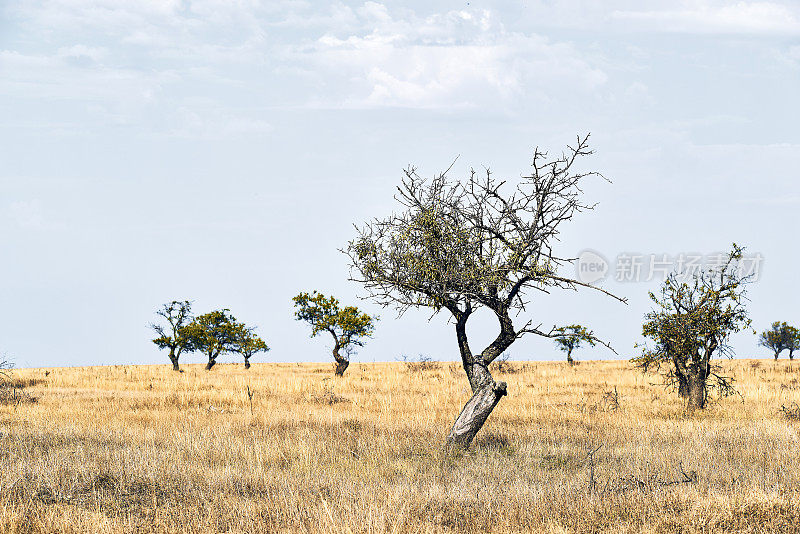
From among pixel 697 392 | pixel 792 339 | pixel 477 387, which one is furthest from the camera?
pixel 792 339

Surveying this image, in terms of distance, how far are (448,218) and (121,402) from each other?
14115 mm

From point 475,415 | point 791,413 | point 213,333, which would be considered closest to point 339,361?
point 213,333

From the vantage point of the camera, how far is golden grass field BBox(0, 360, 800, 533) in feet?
26.1

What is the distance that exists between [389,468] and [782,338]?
66630 millimetres

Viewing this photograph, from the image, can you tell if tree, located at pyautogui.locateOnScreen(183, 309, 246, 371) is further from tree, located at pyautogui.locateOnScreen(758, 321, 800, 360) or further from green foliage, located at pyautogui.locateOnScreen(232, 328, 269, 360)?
tree, located at pyautogui.locateOnScreen(758, 321, 800, 360)

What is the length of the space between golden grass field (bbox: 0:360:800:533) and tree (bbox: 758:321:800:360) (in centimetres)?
5043

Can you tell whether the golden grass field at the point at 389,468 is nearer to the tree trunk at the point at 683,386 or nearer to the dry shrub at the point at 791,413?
the dry shrub at the point at 791,413

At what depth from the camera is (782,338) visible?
6488 cm

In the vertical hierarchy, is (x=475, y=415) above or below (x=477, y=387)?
below

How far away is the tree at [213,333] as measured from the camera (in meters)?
49.9

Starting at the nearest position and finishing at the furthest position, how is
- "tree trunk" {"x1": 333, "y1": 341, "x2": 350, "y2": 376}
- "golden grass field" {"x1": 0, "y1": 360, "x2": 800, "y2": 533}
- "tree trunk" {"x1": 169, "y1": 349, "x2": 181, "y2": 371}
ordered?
"golden grass field" {"x1": 0, "y1": 360, "x2": 800, "y2": 533} → "tree trunk" {"x1": 333, "y1": 341, "x2": 350, "y2": 376} → "tree trunk" {"x1": 169, "y1": 349, "x2": 181, "y2": 371}

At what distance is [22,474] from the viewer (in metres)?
9.99

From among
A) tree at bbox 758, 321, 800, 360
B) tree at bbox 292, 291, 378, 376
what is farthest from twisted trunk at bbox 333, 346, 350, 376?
tree at bbox 758, 321, 800, 360

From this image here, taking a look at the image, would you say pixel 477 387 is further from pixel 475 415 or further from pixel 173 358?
pixel 173 358
